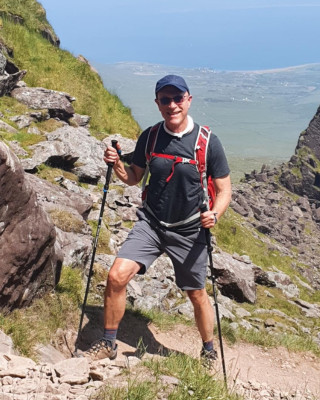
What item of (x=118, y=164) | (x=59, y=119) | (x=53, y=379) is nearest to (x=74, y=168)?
(x=59, y=119)

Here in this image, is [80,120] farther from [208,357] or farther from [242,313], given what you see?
Result: [208,357]

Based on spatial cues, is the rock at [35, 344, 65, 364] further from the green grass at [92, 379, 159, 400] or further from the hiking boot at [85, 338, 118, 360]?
the green grass at [92, 379, 159, 400]

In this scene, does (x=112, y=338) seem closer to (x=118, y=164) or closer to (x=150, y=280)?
(x=118, y=164)

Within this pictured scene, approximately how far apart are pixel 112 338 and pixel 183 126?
3.08 metres

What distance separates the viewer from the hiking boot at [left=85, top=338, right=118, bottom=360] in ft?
19.4

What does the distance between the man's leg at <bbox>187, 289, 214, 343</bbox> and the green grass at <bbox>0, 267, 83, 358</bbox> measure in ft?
6.69

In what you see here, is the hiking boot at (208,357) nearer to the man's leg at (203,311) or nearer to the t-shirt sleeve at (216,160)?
the man's leg at (203,311)

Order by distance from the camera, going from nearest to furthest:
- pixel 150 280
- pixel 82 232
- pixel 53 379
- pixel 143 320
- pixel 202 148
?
pixel 53 379, pixel 202 148, pixel 143 320, pixel 82 232, pixel 150 280

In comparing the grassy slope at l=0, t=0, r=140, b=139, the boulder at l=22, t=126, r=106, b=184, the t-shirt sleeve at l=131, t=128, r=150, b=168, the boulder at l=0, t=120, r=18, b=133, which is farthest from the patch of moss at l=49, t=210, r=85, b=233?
the grassy slope at l=0, t=0, r=140, b=139

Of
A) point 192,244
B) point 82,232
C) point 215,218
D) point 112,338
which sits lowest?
point 112,338

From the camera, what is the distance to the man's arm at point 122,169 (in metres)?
6.35

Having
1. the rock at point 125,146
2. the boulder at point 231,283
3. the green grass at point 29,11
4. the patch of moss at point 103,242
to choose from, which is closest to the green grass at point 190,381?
the patch of moss at point 103,242

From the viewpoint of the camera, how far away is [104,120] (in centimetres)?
2123

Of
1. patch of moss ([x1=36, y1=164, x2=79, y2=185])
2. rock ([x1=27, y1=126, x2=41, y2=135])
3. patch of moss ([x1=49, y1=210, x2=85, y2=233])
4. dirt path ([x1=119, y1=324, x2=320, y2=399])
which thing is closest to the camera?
dirt path ([x1=119, y1=324, x2=320, y2=399])
